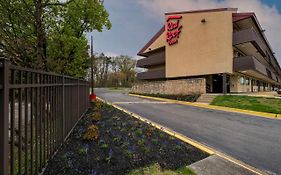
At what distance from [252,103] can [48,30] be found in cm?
1508

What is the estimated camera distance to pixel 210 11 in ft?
88.3

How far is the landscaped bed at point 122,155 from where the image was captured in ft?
13.5

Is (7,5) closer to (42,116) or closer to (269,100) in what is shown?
(42,116)

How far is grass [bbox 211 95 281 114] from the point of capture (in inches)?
606

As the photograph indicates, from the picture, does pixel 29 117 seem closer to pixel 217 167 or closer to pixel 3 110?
pixel 3 110

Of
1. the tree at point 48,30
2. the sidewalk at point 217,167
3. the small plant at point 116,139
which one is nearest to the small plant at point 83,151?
the small plant at point 116,139

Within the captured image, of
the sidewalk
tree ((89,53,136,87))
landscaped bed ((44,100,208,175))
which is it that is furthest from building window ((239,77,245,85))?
tree ((89,53,136,87))

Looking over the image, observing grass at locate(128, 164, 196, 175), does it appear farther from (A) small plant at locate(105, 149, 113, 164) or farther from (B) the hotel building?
(B) the hotel building

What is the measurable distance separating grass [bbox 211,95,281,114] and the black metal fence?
14.4 meters

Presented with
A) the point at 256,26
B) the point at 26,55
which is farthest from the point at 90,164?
the point at 256,26

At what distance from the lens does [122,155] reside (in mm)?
4719

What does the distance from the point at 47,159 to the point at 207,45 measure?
84.5 feet

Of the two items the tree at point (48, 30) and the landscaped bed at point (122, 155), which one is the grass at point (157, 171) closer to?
the landscaped bed at point (122, 155)

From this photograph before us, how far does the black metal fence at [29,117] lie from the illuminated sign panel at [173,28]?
27110 mm
